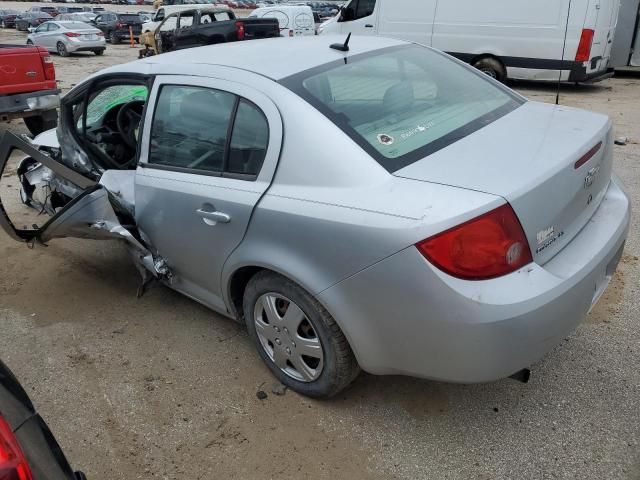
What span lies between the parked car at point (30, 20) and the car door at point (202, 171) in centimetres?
3552

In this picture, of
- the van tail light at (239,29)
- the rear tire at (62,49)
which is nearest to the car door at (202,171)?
the van tail light at (239,29)

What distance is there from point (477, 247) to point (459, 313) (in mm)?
240

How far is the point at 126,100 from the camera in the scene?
13.4ft

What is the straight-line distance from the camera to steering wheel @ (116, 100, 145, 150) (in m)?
4.00

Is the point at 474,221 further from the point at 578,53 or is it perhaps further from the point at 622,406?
the point at 578,53

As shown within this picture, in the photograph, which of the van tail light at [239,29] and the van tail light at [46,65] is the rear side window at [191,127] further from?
the van tail light at [239,29]

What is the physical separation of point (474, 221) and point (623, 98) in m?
10.2

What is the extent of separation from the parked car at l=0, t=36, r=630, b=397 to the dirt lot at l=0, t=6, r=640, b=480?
0.92 feet

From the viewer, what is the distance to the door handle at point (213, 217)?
2.52m

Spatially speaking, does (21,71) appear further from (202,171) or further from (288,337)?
(288,337)

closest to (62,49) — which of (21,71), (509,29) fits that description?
(21,71)

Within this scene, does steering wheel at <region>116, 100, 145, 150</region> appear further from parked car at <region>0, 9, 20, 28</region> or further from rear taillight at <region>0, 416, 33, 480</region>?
parked car at <region>0, 9, 20, 28</region>

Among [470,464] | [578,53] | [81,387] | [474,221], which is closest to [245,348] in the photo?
[81,387]

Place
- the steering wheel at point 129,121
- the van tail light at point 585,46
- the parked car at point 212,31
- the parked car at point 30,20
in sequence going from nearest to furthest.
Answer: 1. the steering wheel at point 129,121
2. the van tail light at point 585,46
3. the parked car at point 212,31
4. the parked car at point 30,20
